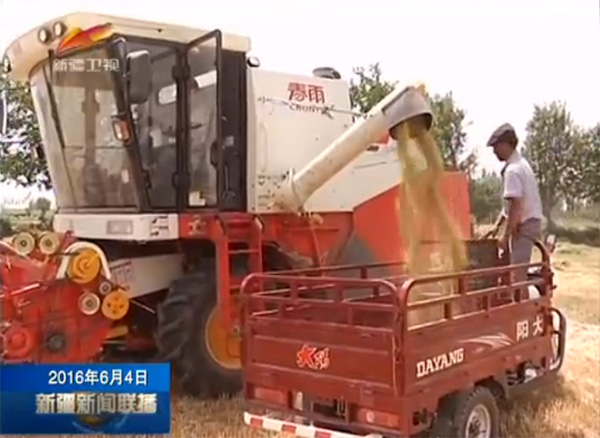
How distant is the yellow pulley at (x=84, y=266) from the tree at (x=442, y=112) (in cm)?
98

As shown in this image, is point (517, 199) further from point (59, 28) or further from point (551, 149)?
point (59, 28)

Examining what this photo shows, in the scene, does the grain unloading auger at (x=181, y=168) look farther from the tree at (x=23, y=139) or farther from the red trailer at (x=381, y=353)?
the red trailer at (x=381, y=353)

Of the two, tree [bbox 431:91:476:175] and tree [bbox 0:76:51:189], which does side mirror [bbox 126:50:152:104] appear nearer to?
tree [bbox 0:76:51:189]

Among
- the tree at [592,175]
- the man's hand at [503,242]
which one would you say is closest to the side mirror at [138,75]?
the man's hand at [503,242]

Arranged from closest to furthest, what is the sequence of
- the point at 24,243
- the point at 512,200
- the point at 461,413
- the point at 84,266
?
the point at 461,413
the point at 24,243
the point at 84,266
the point at 512,200

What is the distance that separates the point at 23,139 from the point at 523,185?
5.11 feet

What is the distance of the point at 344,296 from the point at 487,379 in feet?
1.57

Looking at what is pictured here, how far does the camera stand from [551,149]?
245cm

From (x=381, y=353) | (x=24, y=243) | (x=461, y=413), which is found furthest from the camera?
(x=24, y=243)

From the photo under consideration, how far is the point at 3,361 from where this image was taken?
2160 millimetres

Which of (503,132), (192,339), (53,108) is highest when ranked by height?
(53,108)

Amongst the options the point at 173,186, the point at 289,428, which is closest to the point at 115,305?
the point at 173,186

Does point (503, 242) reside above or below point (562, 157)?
below

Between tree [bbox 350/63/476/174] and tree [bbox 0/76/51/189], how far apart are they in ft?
3.31
